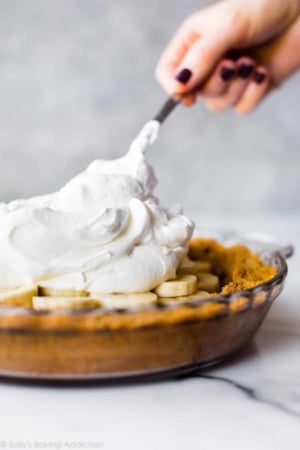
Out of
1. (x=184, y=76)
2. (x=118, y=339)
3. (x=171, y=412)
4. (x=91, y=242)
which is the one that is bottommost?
(x=171, y=412)

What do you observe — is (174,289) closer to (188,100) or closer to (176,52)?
(188,100)

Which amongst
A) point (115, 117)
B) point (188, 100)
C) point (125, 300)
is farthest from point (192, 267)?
point (115, 117)

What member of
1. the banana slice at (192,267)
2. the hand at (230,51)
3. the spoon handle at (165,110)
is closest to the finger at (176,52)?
the hand at (230,51)

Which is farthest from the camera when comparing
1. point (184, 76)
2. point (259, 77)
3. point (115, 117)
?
point (115, 117)

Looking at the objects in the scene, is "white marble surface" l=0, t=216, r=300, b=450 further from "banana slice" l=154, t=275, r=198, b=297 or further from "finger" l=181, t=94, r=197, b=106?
"finger" l=181, t=94, r=197, b=106

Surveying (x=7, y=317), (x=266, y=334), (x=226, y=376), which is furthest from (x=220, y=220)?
(x=7, y=317)

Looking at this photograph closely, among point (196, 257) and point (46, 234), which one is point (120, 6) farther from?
point (46, 234)
